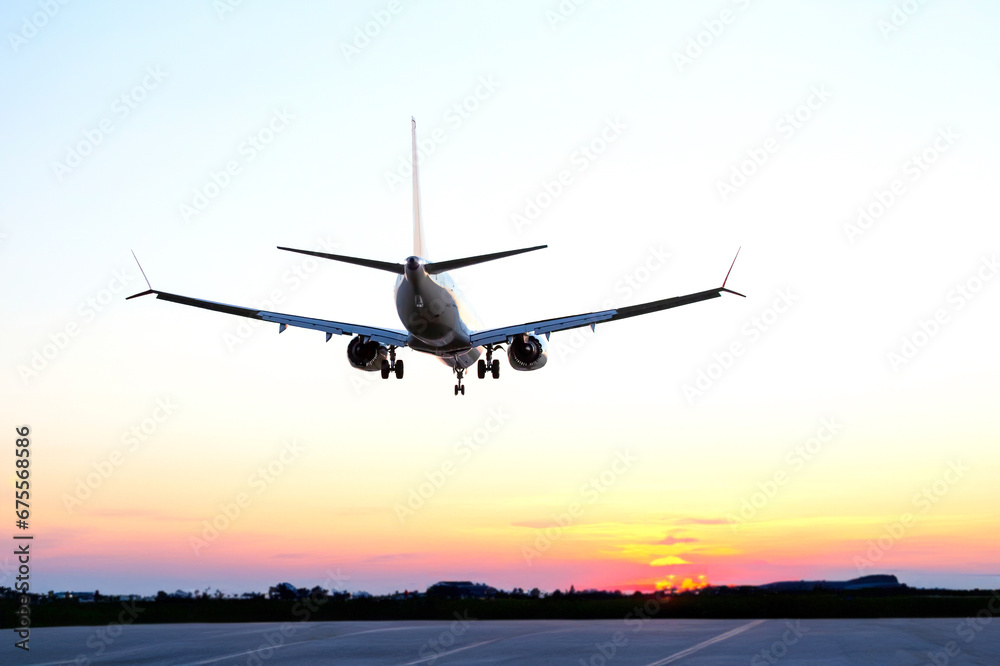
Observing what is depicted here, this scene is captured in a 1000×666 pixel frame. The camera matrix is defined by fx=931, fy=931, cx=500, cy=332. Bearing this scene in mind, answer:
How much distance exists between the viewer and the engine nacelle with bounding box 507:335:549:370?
4784cm

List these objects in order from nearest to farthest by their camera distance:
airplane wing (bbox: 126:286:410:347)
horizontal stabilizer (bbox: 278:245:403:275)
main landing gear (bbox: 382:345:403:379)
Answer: horizontal stabilizer (bbox: 278:245:403:275) < airplane wing (bbox: 126:286:410:347) < main landing gear (bbox: 382:345:403:379)

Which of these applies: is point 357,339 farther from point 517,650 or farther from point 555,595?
point 555,595

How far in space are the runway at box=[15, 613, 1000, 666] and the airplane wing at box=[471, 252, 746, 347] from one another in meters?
14.7

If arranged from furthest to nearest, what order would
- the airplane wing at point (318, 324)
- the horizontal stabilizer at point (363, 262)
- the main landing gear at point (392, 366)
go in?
the main landing gear at point (392, 366) → the airplane wing at point (318, 324) → the horizontal stabilizer at point (363, 262)

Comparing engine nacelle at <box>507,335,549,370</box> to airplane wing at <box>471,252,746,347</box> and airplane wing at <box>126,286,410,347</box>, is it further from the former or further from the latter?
airplane wing at <box>126,286,410,347</box>

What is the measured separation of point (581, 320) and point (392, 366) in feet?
32.3

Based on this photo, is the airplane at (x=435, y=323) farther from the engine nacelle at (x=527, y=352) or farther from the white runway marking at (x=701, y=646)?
the white runway marking at (x=701, y=646)

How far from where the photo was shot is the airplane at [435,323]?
4044 centimetres

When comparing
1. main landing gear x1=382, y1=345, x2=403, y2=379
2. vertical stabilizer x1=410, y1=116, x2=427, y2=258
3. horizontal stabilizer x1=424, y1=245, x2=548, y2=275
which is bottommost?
main landing gear x1=382, y1=345, x2=403, y2=379

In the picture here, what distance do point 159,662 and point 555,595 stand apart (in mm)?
82755

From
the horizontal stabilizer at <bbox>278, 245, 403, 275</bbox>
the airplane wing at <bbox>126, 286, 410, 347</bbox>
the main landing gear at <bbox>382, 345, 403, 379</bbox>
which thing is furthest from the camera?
the main landing gear at <bbox>382, 345, 403, 379</bbox>

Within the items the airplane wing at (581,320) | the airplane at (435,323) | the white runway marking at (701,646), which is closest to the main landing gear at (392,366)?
the airplane at (435,323)

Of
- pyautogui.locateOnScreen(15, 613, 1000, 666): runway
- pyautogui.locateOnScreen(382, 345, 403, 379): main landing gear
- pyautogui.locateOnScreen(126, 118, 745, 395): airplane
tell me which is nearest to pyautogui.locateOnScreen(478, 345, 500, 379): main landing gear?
pyautogui.locateOnScreen(126, 118, 745, 395): airplane

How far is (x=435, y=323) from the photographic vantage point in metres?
43.1
